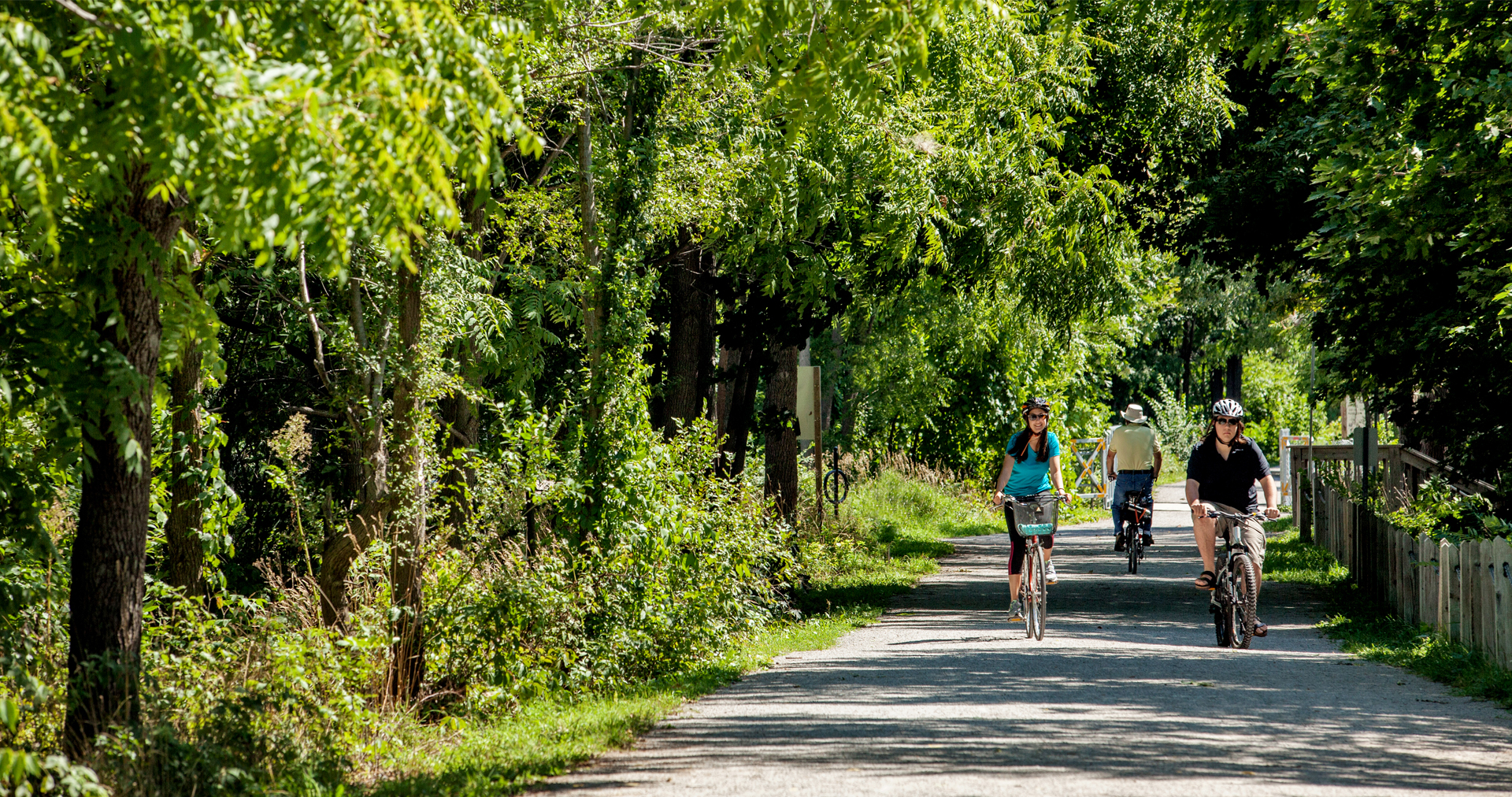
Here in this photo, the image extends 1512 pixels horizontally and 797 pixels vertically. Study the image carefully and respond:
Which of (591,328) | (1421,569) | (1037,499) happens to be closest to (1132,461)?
(1421,569)

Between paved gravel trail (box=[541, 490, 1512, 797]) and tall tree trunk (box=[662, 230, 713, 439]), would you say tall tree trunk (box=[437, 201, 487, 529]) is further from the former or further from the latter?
tall tree trunk (box=[662, 230, 713, 439])

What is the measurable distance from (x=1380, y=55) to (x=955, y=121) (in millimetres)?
4414

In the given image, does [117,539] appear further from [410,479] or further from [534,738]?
[410,479]

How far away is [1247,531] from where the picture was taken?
12.0m

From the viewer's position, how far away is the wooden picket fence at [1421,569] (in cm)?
1048

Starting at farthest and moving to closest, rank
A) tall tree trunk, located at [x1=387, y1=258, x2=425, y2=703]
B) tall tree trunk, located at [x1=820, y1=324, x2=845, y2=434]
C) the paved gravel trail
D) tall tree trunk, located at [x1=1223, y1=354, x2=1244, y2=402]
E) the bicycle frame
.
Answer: tall tree trunk, located at [x1=1223, y1=354, x2=1244, y2=402] → tall tree trunk, located at [x1=820, y1=324, x2=845, y2=434] → the bicycle frame → tall tree trunk, located at [x1=387, y1=258, x2=425, y2=703] → the paved gravel trail

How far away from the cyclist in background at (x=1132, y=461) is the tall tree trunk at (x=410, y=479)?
13.6 meters

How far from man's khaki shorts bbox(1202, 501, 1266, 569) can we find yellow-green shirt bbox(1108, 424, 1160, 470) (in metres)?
9.54

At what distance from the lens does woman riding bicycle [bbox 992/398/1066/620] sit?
12906mm

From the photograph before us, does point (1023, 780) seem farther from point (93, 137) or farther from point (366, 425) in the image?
point (366, 425)

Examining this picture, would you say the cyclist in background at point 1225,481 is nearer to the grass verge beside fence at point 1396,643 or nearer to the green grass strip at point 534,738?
the grass verge beside fence at point 1396,643

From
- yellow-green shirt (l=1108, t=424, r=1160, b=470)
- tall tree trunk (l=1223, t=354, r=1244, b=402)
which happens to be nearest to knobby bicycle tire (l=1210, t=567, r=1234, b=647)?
yellow-green shirt (l=1108, t=424, r=1160, b=470)

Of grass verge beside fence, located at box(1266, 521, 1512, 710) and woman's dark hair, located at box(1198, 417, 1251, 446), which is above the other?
woman's dark hair, located at box(1198, 417, 1251, 446)

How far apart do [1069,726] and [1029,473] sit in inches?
199
